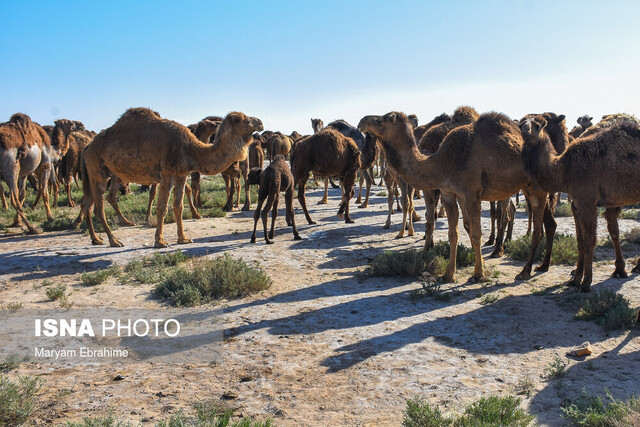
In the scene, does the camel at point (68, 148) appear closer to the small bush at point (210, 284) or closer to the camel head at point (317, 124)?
the camel head at point (317, 124)

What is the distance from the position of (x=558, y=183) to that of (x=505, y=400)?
14.9 feet

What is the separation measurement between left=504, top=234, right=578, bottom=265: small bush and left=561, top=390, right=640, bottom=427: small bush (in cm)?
541

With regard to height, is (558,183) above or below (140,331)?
above

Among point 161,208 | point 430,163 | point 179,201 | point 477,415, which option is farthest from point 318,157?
point 477,415

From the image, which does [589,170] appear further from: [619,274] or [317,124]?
[317,124]

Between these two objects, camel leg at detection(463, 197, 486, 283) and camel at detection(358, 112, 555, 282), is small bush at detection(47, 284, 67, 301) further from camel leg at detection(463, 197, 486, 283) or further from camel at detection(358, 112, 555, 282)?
camel leg at detection(463, 197, 486, 283)

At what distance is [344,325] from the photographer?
6.52 metres

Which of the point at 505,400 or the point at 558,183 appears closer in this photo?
the point at 505,400

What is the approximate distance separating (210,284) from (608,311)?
559 cm

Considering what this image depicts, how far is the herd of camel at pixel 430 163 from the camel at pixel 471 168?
2 cm

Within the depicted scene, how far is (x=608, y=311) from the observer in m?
→ 6.47

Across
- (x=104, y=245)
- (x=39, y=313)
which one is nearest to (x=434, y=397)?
(x=39, y=313)

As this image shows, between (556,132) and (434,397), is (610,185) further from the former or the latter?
(434,397)

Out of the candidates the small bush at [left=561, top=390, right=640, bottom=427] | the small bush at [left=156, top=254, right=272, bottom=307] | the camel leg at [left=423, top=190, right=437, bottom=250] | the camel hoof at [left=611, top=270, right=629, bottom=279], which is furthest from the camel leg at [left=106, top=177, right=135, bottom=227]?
the small bush at [left=561, top=390, right=640, bottom=427]
